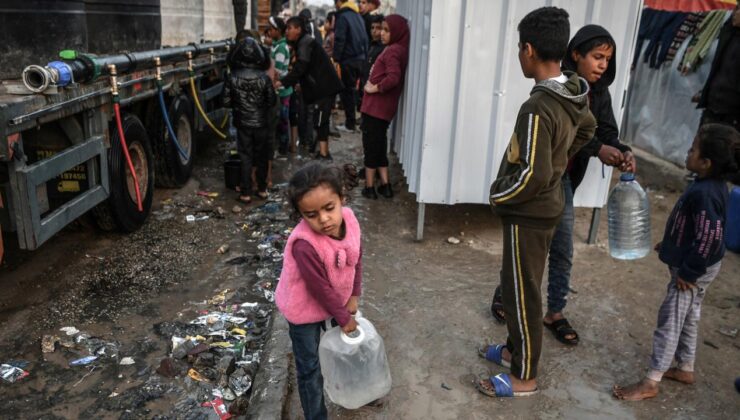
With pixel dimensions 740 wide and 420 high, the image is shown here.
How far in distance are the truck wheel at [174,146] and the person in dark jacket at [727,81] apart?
583cm

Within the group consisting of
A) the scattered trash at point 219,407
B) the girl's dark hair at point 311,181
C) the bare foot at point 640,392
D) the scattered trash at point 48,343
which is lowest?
the scattered trash at point 219,407

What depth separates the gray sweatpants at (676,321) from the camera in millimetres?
2936

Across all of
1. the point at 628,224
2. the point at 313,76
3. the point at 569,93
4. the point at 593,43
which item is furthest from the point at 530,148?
the point at 313,76

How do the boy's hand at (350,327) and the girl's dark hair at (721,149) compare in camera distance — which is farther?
the girl's dark hair at (721,149)

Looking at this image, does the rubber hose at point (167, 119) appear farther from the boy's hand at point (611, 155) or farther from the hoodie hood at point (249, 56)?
the boy's hand at point (611, 155)

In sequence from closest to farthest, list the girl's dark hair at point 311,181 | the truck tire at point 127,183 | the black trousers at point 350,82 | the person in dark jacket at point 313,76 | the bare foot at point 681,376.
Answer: the girl's dark hair at point 311,181
the bare foot at point 681,376
the truck tire at point 127,183
the person in dark jacket at point 313,76
the black trousers at point 350,82

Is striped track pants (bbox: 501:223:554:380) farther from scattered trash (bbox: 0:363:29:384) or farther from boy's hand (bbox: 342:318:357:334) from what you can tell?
scattered trash (bbox: 0:363:29:384)

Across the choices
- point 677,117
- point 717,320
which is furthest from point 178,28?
point 677,117

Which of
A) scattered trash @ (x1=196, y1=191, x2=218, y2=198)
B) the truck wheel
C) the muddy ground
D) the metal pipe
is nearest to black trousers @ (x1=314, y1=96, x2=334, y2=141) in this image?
the truck wheel

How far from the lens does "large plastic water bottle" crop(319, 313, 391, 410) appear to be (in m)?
2.60

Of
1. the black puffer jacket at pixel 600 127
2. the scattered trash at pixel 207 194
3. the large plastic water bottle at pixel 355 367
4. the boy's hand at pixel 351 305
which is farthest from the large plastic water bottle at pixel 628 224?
the scattered trash at pixel 207 194

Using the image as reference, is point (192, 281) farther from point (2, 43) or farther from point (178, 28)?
point (178, 28)

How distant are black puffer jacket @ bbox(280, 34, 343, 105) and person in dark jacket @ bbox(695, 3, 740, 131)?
14.6 feet

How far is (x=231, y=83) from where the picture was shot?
20.4 ft
